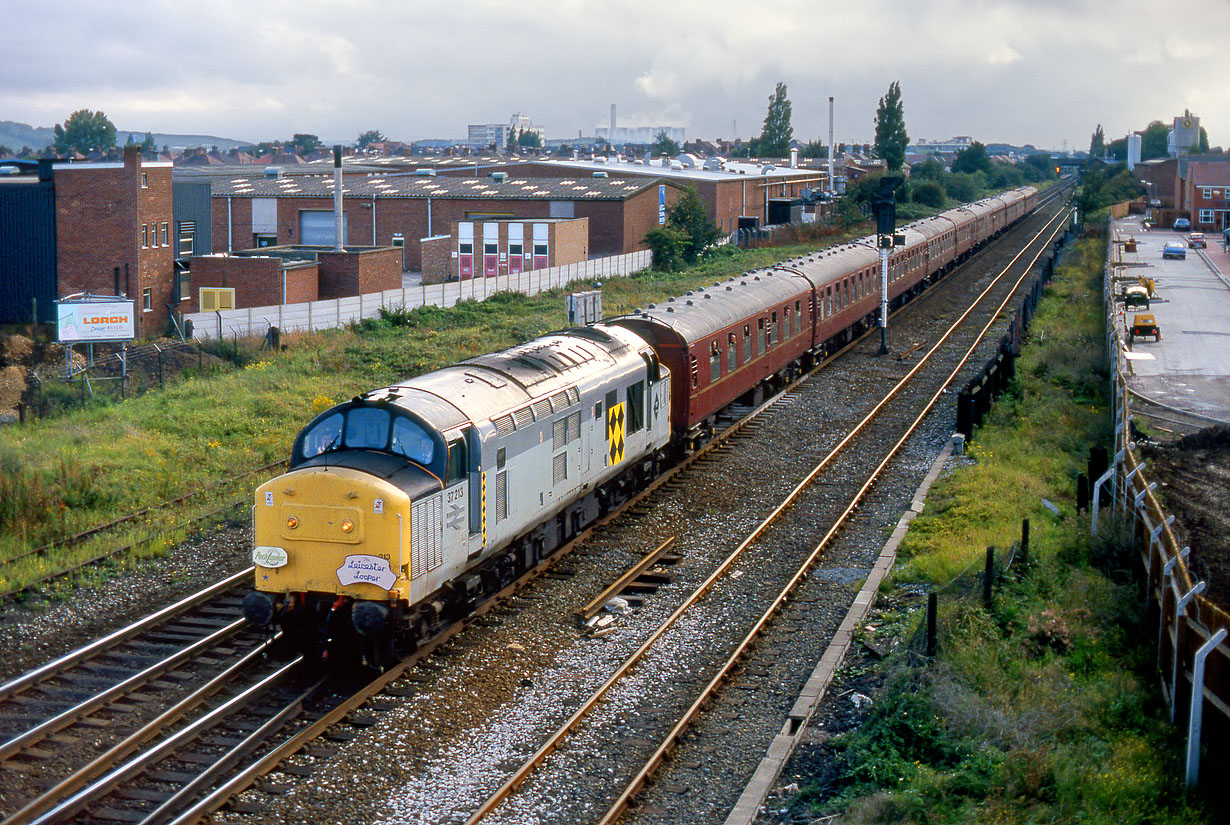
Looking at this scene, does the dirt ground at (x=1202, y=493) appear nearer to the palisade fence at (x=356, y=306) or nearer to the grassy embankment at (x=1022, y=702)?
the grassy embankment at (x=1022, y=702)

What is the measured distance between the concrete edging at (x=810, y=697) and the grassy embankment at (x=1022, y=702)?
0.36m

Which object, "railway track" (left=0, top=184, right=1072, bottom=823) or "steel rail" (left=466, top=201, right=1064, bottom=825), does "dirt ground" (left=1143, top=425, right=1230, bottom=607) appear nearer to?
"steel rail" (left=466, top=201, right=1064, bottom=825)

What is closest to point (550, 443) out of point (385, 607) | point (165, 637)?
Answer: point (385, 607)

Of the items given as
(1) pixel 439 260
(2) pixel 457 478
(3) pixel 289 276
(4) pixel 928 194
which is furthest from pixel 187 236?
(4) pixel 928 194

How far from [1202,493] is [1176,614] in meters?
7.47

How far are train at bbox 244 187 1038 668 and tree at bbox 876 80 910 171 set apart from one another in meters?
116

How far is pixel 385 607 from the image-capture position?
14.3m

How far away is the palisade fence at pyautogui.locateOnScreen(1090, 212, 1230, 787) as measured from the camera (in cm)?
1145

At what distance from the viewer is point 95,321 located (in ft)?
115

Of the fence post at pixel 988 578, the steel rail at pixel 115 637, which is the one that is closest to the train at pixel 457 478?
the steel rail at pixel 115 637

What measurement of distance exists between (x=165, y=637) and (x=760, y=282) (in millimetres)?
→ 21562

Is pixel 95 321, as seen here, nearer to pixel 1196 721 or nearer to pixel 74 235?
pixel 74 235

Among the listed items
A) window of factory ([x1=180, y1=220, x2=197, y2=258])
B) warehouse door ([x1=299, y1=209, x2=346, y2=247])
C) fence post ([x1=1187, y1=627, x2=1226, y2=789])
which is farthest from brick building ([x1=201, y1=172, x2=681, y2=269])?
fence post ([x1=1187, y1=627, x2=1226, y2=789])

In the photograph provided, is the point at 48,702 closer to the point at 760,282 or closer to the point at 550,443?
the point at 550,443
